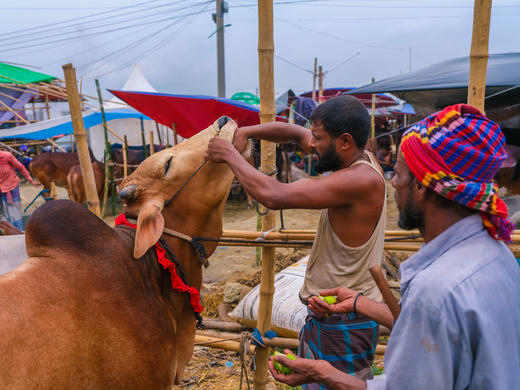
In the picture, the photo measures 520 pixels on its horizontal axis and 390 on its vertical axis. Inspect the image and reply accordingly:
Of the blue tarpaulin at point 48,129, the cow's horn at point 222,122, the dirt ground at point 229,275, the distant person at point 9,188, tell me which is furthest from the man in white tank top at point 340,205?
the blue tarpaulin at point 48,129

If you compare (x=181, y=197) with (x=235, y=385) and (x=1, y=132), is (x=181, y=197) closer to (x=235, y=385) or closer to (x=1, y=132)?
(x=235, y=385)

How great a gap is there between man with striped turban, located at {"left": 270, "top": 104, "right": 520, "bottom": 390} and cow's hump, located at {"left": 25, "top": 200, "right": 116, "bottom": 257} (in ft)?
4.38

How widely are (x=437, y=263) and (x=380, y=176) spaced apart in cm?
91

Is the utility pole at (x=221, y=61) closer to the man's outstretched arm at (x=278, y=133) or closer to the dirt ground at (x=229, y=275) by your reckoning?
the dirt ground at (x=229, y=275)

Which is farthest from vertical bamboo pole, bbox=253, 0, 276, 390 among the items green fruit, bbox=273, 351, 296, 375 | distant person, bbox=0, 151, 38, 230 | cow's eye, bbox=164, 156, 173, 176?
distant person, bbox=0, 151, 38, 230

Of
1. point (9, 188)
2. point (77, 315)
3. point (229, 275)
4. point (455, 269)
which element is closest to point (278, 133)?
point (77, 315)

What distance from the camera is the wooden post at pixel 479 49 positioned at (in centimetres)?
254

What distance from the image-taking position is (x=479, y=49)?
262 cm

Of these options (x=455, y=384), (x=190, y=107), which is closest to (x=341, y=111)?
(x=455, y=384)

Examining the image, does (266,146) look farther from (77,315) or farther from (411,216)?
(411,216)

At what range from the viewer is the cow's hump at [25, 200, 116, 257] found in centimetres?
182

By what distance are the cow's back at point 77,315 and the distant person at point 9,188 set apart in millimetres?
6873

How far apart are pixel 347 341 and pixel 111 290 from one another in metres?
1.11

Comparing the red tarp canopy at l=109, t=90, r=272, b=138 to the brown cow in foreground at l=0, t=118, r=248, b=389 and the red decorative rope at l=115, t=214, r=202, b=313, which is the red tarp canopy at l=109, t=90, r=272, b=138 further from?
the red decorative rope at l=115, t=214, r=202, b=313
